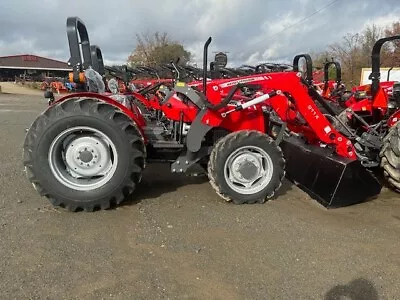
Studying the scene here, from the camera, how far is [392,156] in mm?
4996

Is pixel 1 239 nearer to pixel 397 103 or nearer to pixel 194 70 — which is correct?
pixel 397 103

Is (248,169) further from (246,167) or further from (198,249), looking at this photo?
(198,249)

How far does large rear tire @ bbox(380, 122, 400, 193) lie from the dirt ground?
0.93 ft

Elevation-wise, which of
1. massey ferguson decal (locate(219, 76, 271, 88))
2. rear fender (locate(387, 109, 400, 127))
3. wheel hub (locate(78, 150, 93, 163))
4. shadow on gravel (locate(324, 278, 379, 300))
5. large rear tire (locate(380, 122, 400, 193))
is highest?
massey ferguson decal (locate(219, 76, 271, 88))

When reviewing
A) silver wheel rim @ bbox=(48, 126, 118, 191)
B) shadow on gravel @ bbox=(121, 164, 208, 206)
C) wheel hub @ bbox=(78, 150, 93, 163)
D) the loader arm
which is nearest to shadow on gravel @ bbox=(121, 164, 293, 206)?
shadow on gravel @ bbox=(121, 164, 208, 206)

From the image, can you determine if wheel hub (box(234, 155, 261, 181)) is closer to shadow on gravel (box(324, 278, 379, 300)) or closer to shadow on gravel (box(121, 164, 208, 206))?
shadow on gravel (box(121, 164, 208, 206))

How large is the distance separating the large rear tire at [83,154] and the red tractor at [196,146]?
1 centimetres

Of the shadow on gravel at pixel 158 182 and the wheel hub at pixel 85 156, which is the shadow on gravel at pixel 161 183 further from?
the wheel hub at pixel 85 156

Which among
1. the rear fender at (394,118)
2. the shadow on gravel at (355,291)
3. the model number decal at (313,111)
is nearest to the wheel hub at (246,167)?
the model number decal at (313,111)

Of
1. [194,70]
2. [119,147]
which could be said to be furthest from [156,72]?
[119,147]

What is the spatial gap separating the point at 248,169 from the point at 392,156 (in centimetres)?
179

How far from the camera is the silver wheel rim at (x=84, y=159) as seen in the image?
4379 millimetres

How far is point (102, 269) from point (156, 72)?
1055 centimetres

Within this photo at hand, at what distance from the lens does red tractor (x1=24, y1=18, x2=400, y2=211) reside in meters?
4.27
